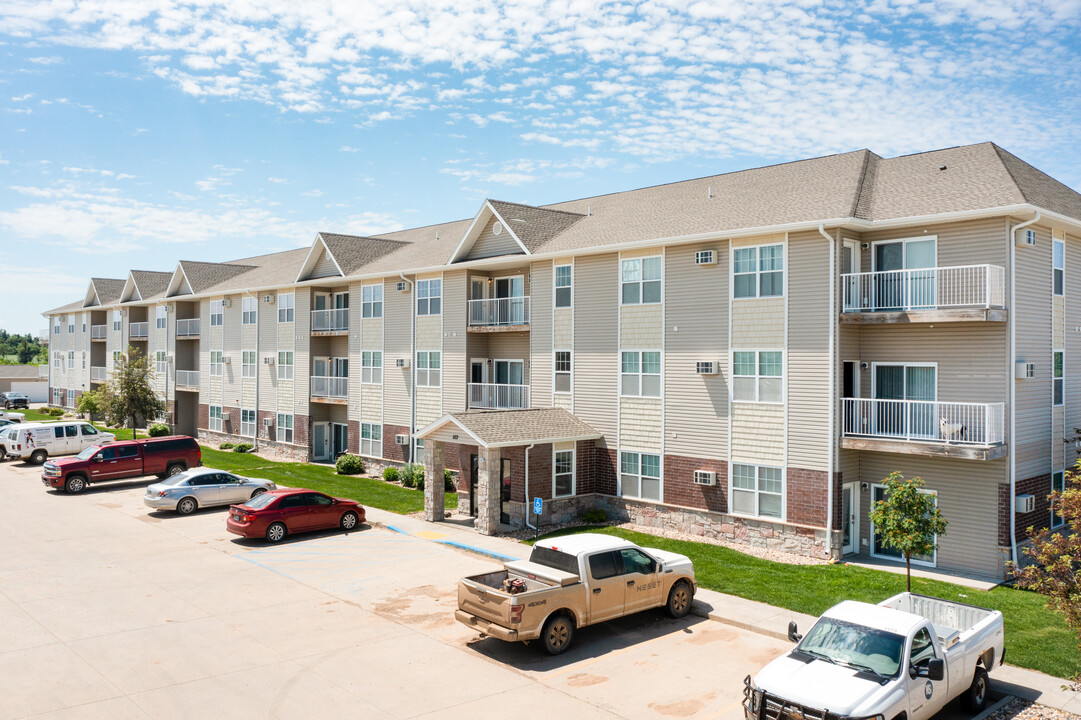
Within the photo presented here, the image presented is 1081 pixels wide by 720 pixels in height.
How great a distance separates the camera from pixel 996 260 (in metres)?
19.2

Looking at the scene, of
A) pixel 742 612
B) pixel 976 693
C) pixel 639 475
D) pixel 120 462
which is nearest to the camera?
pixel 976 693

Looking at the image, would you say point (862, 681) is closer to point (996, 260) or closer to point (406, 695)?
point (406, 695)

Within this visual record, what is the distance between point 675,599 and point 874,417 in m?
8.44

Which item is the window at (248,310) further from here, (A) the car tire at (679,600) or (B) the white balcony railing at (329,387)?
(A) the car tire at (679,600)

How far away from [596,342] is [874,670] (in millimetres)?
16818

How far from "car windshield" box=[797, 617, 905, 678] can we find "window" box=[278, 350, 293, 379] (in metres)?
34.0

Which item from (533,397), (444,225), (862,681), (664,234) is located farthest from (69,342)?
(862,681)

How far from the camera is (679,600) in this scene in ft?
51.9

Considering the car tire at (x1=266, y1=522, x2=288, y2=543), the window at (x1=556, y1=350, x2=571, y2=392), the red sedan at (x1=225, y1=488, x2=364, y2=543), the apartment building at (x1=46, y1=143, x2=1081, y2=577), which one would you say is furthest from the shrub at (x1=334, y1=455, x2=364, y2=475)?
the window at (x1=556, y1=350, x2=571, y2=392)

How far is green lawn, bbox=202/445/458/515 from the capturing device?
27953 millimetres

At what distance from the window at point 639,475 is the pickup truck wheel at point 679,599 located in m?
8.26

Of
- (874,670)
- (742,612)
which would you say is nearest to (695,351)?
(742,612)

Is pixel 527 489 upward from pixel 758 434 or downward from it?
downward

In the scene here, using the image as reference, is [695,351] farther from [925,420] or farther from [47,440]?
[47,440]
